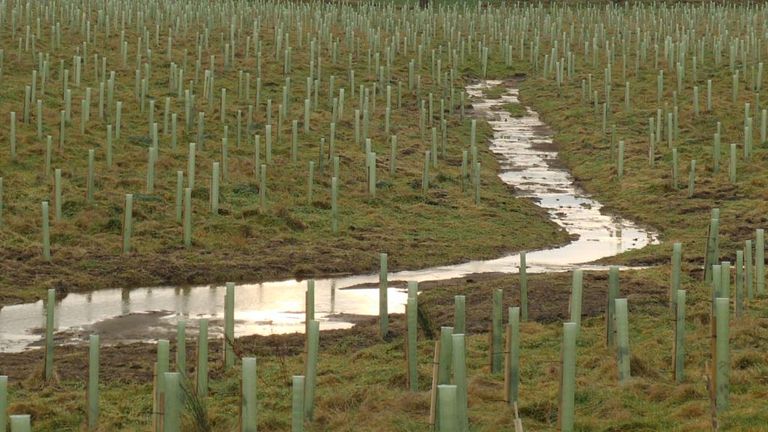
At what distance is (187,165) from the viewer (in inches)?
1051

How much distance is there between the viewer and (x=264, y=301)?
19.2 metres

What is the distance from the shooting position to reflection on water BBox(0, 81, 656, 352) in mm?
17078

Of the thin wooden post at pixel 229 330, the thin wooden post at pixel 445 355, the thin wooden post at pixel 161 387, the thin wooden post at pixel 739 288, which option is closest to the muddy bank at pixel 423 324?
the thin wooden post at pixel 229 330

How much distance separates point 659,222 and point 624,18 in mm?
28549

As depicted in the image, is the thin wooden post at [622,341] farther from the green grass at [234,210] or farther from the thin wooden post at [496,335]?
the green grass at [234,210]

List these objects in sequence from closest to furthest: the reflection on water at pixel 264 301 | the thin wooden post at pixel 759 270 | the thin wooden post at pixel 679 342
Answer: the thin wooden post at pixel 679 342
the reflection on water at pixel 264 301
the thin wooden post at pixel 759 270

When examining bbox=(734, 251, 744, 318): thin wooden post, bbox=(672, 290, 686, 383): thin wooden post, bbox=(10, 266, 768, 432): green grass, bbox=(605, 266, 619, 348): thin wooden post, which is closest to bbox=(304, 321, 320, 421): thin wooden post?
bbox=(10, 266, 768, 432): green grass

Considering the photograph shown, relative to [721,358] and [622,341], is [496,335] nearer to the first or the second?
[622,341]

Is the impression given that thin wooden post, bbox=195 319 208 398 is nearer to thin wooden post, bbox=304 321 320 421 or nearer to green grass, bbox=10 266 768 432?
green grass, bbox=10 266 768 432

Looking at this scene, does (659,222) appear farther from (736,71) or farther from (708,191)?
(736,71)

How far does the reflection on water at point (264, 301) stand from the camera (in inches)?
672

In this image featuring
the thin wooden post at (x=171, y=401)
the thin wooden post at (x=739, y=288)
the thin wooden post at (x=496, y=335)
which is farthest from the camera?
the thin wooden post at (x=739, y=288)

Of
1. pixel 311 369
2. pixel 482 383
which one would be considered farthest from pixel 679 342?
pixel 311 369

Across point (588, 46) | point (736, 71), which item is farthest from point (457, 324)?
point (588, 46)
